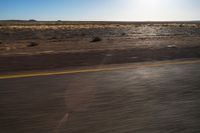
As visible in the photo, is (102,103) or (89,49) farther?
(89,49)

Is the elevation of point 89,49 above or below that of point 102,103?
below

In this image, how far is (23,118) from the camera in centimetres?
454

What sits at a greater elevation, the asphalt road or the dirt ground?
the asphalt road

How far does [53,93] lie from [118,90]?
4.05ft

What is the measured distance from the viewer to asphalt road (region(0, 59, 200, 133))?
428 cm

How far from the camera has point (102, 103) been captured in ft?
17.9

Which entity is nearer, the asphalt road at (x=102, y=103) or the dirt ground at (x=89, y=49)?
the asphalt road at (x=102, y=103)

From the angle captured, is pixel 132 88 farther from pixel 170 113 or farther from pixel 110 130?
pixel 110 130

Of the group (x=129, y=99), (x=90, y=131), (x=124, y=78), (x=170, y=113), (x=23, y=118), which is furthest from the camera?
(x=124, y=78)

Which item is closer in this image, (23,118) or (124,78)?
(23,118)

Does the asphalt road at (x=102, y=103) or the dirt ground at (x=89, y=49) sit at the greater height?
the asphalt road at (x=102, y=103)

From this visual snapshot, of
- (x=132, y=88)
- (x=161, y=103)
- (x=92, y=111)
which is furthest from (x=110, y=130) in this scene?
(x=132, y=88)

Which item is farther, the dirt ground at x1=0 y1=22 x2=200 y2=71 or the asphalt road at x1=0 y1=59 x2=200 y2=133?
the dirt ground at x1=0 y1=22 x2=200 y2=71

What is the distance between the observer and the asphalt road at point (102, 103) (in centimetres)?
428
